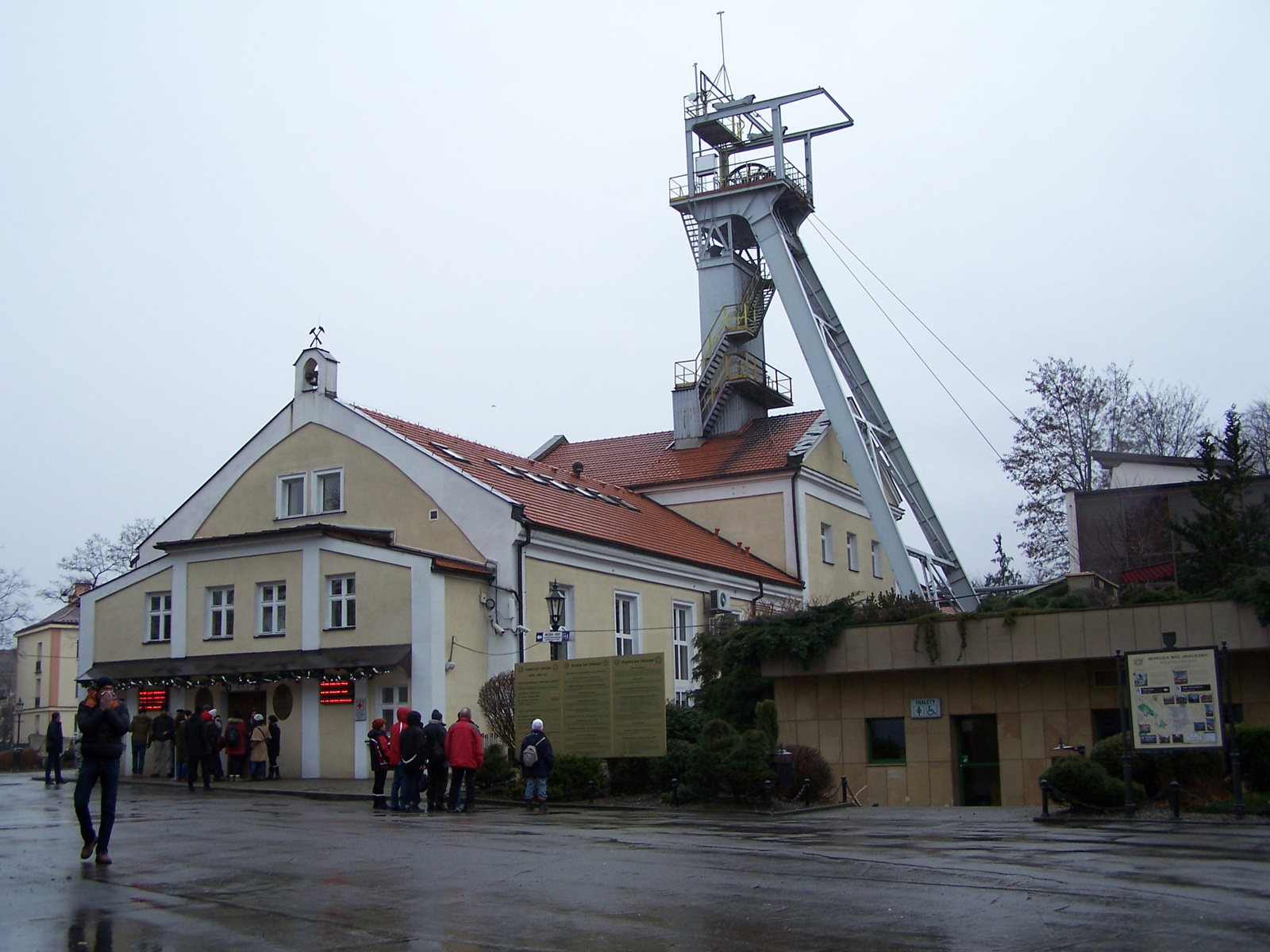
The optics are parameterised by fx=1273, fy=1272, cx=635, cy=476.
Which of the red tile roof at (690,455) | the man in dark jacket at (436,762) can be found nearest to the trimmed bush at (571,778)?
the man in dark jacket at (436,762)

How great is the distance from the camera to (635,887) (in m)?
11.0

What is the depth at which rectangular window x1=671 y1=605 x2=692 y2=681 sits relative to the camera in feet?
120

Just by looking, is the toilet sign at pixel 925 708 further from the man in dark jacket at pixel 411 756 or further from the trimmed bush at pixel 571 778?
the man in dark jacket at pixel 411 756

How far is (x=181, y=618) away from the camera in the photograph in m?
32.3

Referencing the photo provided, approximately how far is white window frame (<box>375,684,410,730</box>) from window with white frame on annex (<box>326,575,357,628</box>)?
170 centimetres

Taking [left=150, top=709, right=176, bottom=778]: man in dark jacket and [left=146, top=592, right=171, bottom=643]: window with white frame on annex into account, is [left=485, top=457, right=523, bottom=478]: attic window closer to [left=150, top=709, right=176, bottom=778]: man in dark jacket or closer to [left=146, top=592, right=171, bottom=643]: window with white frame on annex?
[left=146, top=592, right=171, bottom=643]: window with white frame on annex

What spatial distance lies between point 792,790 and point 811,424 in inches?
1002

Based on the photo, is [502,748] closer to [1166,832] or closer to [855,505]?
[1166,832]

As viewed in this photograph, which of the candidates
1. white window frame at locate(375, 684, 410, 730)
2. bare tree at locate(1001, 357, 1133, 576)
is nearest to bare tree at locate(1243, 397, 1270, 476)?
bare tree at locate(1001, 357, 1133, 576)

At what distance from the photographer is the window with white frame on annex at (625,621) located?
34.0 metres

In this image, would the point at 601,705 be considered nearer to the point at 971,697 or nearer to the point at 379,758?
the point at 379,758

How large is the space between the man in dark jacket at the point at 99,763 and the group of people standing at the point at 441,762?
7506 mm

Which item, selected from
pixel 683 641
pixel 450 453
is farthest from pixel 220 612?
pixel 683 641

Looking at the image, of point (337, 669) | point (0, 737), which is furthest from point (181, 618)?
point (0, 737)
